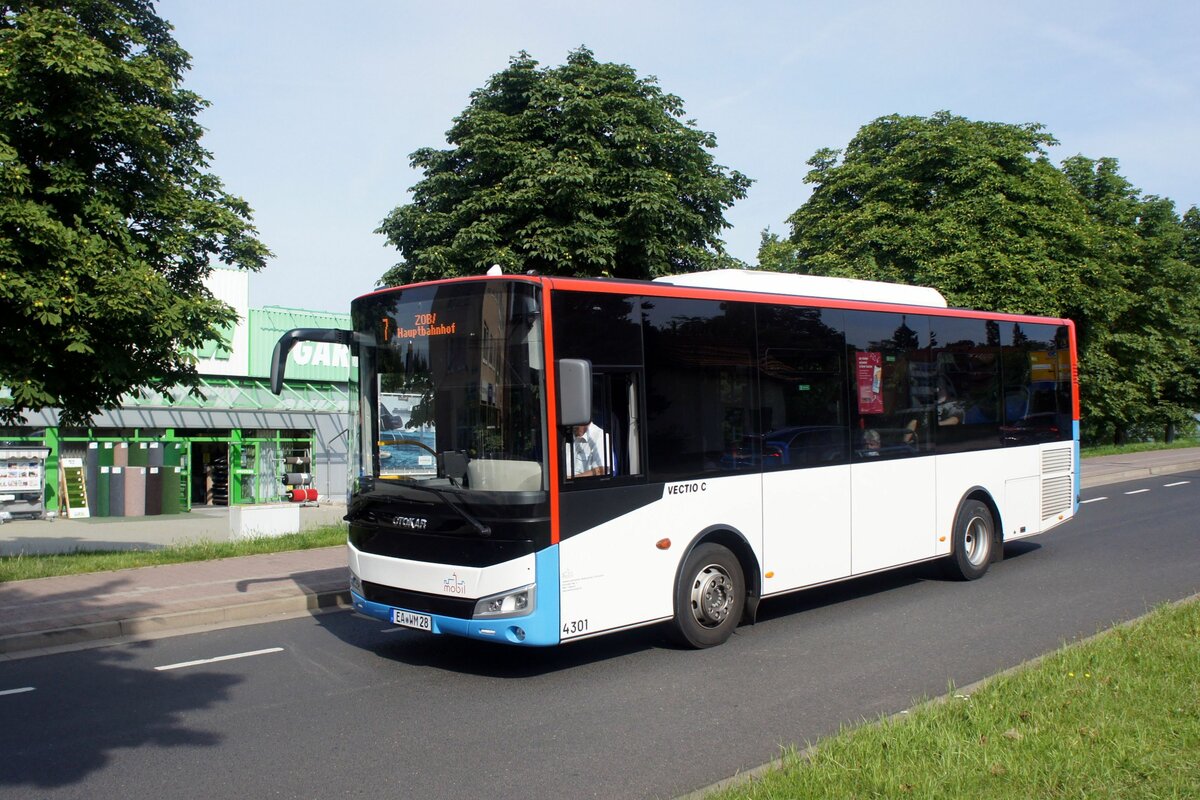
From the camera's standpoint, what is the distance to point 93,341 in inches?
503

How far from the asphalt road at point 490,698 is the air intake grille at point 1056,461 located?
221cm

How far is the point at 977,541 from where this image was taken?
460 inches

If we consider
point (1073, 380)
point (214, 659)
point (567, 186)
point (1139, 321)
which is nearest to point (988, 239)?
point (1139, 321)

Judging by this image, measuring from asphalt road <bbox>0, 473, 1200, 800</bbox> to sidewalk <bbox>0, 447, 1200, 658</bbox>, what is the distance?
43 cm

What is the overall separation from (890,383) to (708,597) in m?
3.49

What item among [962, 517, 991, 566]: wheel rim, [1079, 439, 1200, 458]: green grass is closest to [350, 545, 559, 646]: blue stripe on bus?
[962, 517, 991, 566]: wheel rim

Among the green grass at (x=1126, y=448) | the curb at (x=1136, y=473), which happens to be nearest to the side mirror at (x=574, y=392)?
the curb at (x=1136, y=473)

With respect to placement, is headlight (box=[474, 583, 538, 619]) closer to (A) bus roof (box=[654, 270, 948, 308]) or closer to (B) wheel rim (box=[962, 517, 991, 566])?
(A) bus roof (box=[654, 270, 948, 308])

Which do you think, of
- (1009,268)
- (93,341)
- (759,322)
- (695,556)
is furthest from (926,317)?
(1009,268)

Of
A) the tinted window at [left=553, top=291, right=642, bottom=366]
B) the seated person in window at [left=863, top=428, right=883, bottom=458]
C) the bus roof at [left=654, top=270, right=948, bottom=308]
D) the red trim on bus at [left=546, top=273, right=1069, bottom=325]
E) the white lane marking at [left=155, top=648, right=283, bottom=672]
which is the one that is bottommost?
the white lane marking at [left=155, top=648, right=283, bottom=672]

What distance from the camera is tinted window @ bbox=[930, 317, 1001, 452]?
11.1 metres

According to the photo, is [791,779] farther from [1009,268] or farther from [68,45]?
[1009,268]

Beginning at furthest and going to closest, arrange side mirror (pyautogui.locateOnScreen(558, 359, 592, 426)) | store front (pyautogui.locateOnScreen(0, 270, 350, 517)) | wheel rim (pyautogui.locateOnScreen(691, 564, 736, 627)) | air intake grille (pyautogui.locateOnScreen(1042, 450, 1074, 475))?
store front (pyautogui.locateOnScreen(0, 270, 350, 517)), air intake grille (pyautogui.locateOnScreen(1042, 450, 1074, 475)), wheel rim (pyautogui.locateOnScreen(691, 564, 736, 627)), side mirror (pyautogui.locateOnScreen(558, 359, 592, 426))

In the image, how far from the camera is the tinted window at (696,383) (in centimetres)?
793
